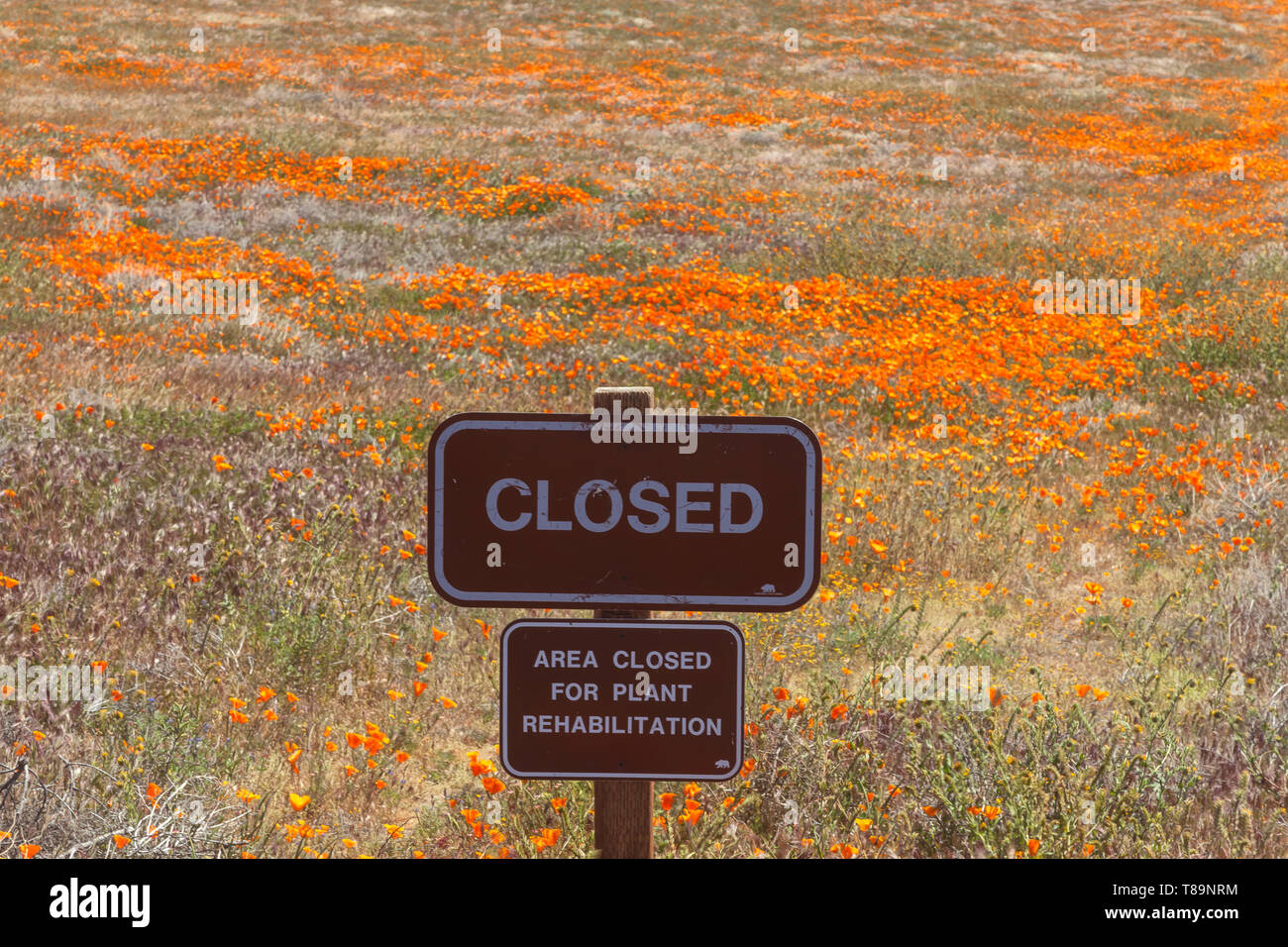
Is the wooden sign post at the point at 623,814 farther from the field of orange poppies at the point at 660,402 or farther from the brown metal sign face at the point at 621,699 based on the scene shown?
the field of orange poppies at the point at 660,402

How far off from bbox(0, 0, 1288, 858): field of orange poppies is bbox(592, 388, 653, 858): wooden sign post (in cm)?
104

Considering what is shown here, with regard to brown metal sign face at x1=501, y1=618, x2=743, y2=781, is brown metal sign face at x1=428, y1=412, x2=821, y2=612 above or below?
above

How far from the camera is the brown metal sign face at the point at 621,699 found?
217 cm

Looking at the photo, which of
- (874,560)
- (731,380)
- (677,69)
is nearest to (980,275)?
(731,380)

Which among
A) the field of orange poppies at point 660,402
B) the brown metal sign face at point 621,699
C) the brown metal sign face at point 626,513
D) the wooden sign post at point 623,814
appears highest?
the brown metal sign face at point 626,513

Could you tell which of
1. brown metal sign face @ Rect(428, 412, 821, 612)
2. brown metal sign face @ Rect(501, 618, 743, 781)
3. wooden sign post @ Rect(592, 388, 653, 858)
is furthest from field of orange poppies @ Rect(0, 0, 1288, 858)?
brown metal sign face @ Rect(428, 412, 821, 612)

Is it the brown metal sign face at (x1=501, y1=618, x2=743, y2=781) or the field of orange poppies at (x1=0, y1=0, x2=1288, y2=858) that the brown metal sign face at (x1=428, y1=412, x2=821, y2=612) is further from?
the field of orange poppies at (x1=0, y1=0, x2=1288, y2=858)

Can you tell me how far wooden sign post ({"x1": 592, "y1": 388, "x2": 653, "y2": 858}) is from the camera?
221cm

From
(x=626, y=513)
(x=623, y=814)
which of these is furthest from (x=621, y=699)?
(x=626, y=513)

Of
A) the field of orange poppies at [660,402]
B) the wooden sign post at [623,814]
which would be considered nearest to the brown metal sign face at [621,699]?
the wooden sign post at [623,814]

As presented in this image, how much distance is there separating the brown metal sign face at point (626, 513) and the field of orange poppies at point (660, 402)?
4.26 feet

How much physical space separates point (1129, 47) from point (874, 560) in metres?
46.1
